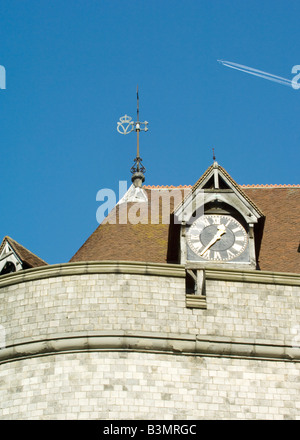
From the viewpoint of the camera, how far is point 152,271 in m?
19.9

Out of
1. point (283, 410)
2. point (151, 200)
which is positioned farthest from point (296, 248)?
point (283, 410)

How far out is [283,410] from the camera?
18781 mm

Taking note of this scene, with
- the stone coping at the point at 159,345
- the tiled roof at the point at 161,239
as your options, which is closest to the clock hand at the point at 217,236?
the tiled roof at the point at 161,239

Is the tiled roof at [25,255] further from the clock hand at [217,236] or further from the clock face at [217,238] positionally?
the clock hand at [217,236]

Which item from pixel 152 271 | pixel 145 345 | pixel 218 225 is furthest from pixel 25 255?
pixel 145 345

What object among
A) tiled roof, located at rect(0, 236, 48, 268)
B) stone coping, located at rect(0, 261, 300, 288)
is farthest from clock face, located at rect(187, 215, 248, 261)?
tiled roof, located at rect(0, 236, 48, 268)

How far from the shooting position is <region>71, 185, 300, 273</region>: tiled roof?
2338 centimetres

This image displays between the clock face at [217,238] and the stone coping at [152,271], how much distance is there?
1725mm

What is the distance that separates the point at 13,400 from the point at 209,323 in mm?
3593

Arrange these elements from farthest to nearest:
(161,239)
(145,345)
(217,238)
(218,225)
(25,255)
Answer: (161,239)
(25,255)
(218,225)
(217,238)
(145,345)

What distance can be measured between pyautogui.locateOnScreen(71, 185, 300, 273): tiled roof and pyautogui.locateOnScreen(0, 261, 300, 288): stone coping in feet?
9.27

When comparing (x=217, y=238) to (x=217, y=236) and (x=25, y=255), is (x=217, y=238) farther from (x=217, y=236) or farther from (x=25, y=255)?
(x=25, y=255)

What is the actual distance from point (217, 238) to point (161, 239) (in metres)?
2.45
